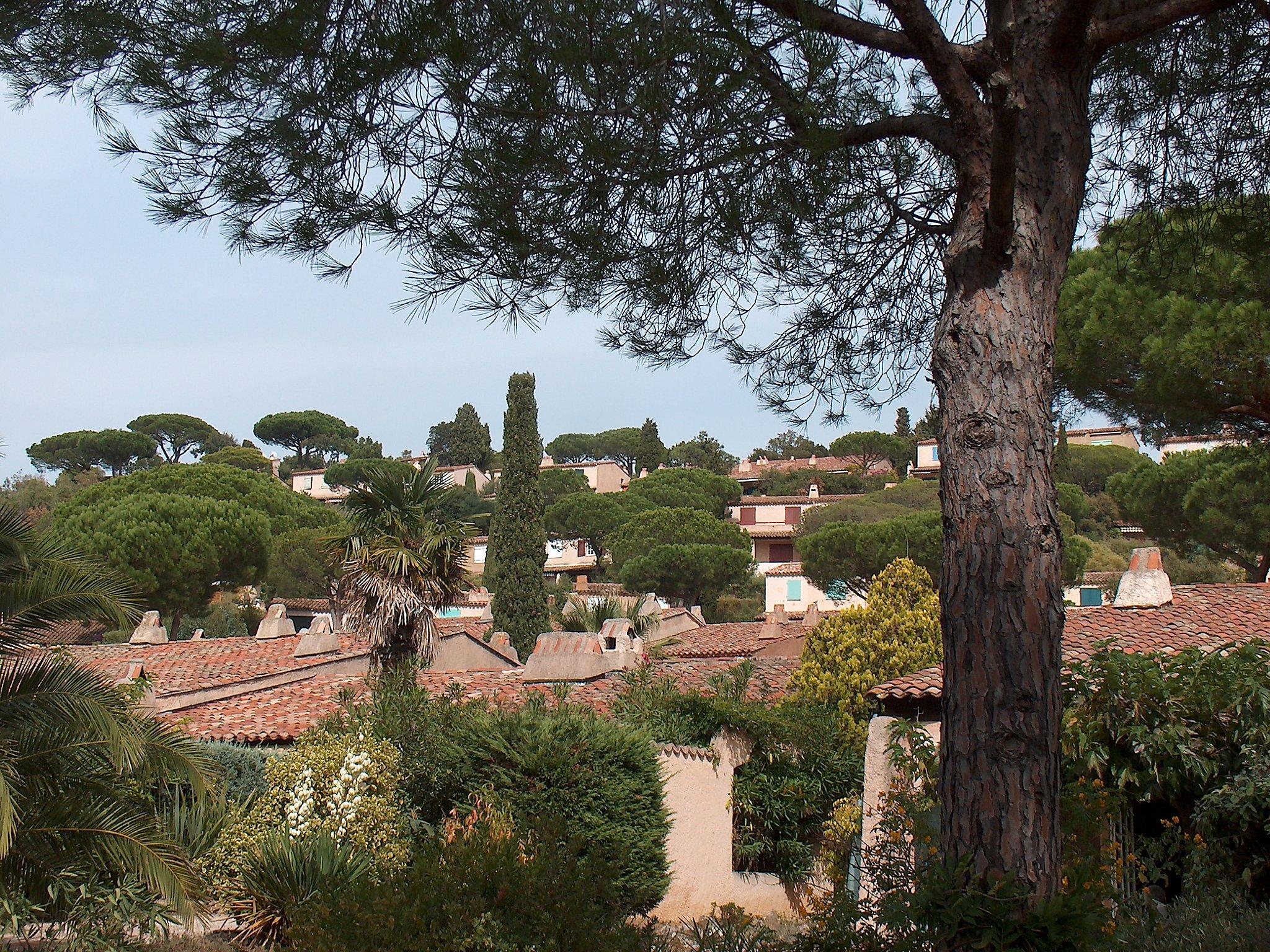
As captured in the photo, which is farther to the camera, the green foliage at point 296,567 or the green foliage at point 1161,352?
the green foliage at point 296,567

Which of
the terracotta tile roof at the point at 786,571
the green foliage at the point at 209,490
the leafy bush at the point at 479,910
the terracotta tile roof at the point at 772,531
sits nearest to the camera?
the leafy bush at the point at 479,910

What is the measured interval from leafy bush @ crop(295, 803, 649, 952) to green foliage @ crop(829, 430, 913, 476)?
63668mm

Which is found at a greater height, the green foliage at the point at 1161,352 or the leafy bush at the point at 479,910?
the green foliage at the point at 1161,352

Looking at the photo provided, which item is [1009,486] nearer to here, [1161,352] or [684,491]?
[1161,352]

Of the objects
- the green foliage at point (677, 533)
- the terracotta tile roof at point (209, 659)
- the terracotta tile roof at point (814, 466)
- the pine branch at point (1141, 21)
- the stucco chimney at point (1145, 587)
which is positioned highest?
the pine branch at point (1141, 21)

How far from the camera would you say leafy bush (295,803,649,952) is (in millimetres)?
4566

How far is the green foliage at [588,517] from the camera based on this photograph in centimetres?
5581

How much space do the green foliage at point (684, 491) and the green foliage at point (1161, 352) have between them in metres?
42.2

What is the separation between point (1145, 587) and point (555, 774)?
27.0 ft

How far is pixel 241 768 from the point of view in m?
12.6

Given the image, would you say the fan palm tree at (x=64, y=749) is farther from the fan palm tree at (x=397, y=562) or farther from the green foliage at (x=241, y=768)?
the fan palm tree at (x=397, y=562)

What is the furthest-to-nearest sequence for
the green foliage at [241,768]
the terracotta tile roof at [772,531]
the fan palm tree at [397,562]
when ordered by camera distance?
the terracotta tile roof at [772,531] → the fan palm tree at [397,562] → the green foliage at [241,768]

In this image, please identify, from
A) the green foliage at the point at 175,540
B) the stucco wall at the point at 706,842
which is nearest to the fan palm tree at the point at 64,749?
the stucco wall at the point at 706,842

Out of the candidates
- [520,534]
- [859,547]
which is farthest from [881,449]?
[520,534]
